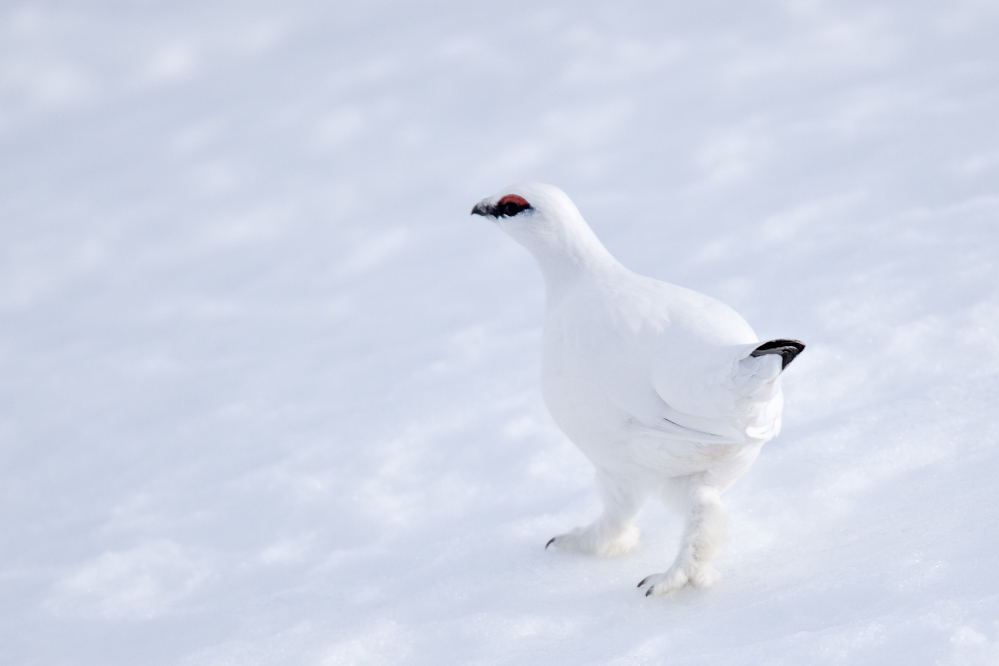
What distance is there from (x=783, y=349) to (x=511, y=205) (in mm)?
1010

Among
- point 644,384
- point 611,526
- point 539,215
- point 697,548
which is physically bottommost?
point 697,548

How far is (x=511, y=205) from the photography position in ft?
9.19

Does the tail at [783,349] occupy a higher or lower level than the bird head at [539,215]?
lower

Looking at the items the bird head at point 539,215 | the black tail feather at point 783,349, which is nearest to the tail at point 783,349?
the black tail feather at point 783,349

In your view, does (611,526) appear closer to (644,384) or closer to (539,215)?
(644,384)

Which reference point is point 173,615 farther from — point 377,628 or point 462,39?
point 462,39

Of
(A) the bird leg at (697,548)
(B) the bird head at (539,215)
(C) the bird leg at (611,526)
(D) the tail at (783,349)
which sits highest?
(B) the bird head at (539,215)

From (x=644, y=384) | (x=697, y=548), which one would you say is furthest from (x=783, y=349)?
(x=697, y=548)

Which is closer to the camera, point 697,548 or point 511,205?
point 697,548

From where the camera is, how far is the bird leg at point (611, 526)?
269cm

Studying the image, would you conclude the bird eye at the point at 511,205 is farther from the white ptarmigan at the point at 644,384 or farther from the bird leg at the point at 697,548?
the bird leg at the point at 697,548

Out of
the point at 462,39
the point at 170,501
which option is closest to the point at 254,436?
the point at 170,501

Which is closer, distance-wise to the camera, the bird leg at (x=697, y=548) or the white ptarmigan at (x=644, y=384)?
the white ptarmigan at (x=644, y=384)

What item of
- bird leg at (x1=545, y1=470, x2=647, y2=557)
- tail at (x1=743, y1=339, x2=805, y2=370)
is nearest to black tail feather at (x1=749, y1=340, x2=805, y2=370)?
tail at (x1=743, y1=339, x2=805, y2=370)
